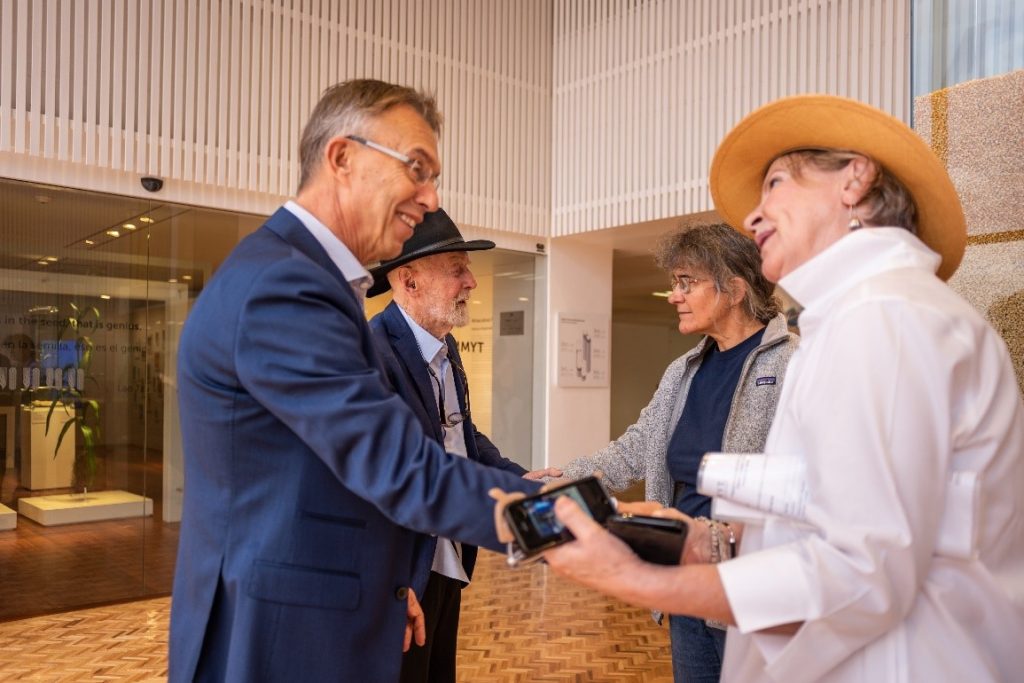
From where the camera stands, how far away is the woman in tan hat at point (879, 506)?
1177 mm

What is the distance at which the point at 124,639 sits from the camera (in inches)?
207

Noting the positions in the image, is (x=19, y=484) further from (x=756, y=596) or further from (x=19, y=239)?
(x=756, y=596)

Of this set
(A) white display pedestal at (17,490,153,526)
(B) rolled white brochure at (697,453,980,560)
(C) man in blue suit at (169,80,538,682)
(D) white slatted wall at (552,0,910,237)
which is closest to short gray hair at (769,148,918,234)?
(B) rolled white brochure at (697,453,980,560)

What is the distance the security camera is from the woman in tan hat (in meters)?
5.97

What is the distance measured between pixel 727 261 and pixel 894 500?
1.84 metres

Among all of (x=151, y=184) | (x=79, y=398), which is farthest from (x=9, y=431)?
(x=151, y=184)

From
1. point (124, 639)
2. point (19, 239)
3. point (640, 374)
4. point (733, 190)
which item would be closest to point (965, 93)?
point (733, 190)

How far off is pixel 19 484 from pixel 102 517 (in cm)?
63

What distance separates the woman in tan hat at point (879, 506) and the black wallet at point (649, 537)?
0.09 meters

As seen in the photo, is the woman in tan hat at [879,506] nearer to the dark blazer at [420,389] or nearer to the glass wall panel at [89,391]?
the dark blazer at [420,389]

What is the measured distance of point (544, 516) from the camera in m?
1.41

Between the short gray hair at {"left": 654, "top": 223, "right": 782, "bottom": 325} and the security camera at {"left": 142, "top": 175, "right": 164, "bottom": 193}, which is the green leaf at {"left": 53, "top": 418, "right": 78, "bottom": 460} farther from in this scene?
the short gray hair at {"left": 654, "top": 223, "right": 782, "bottom": 325}

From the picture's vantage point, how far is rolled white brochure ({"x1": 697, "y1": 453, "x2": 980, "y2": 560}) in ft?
4.06

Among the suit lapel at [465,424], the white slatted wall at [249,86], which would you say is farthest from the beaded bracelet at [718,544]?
the white slatted wall at [249,86]
